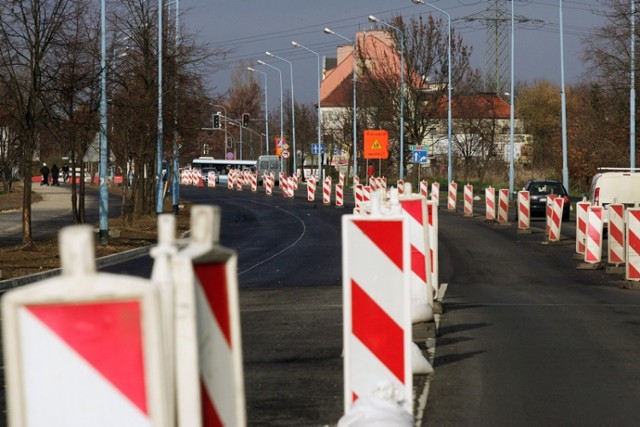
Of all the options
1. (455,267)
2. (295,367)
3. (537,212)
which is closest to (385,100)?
(537,212)

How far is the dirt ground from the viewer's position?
24422 millimetres

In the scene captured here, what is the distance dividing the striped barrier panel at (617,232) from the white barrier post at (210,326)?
65.9 feet

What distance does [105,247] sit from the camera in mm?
31406

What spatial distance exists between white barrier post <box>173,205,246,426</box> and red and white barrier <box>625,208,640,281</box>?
16833 millimetres

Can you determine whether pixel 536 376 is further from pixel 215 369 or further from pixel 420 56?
pixel 420 56

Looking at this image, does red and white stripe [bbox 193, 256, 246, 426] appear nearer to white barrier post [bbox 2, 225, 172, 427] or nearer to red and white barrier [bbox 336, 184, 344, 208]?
white barrier post [bbox 2, 225, 172, 427]

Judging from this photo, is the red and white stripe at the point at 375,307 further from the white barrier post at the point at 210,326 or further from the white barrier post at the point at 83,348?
the white barrier post at the point at 83,348

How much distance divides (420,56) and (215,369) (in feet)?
247

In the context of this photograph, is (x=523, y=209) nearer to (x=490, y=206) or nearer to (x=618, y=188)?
(x=618, y=188)

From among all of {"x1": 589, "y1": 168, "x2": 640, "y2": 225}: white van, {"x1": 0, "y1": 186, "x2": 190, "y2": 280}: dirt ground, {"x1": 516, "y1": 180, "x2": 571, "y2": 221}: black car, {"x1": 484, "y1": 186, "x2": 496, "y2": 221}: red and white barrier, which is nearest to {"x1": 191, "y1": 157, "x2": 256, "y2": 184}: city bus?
{"x1": 516, "y1": 180, "x2": 571, "y2": 221}: black car

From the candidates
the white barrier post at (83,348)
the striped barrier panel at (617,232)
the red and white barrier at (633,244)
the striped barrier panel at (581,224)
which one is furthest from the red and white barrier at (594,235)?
the white barrier post at (83,348)

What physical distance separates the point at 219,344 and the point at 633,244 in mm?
17112

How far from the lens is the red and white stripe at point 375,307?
25.8 ft

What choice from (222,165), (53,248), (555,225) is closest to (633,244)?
(555,225)
